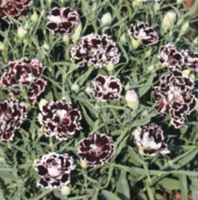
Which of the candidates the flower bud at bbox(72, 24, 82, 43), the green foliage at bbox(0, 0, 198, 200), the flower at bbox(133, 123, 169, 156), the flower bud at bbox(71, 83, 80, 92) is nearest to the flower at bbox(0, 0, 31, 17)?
the green foliage at bbox(0, 0, 198, 200)

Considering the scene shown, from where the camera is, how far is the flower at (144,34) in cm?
190

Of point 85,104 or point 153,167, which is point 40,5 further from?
point 153,167

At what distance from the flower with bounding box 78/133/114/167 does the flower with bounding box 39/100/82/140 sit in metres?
0.04

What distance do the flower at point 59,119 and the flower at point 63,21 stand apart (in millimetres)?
266

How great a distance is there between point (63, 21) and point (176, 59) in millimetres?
330

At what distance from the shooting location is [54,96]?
6.04 feet

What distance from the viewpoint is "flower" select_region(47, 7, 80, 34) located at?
1876 millimetres

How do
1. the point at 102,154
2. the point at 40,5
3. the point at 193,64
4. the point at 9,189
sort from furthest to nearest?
the point at 40,5 → the point at 193,64 → the point at 9,189 → the point at 102,154

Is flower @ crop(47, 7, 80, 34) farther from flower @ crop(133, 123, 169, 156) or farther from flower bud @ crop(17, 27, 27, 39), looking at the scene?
flower @ crop(133, 123, 169, 156)

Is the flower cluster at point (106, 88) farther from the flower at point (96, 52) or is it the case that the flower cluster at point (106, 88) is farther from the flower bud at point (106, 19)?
the flower bud at point (106, 19)

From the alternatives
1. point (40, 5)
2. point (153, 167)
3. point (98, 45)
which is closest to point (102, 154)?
point (153, 167)

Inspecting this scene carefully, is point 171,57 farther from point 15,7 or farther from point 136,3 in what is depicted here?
point 15,7

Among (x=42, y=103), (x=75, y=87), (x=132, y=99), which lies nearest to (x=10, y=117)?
(x=42, y=103)

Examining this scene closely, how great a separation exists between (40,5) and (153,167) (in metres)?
0.66
